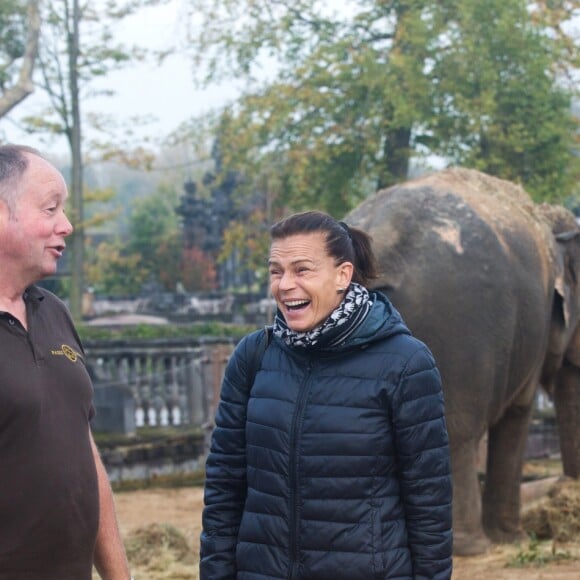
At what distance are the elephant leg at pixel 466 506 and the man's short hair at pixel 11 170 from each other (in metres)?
4.15

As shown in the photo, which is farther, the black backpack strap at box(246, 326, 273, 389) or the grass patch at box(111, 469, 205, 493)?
the grass patch at box(111, 469, 205, 493)

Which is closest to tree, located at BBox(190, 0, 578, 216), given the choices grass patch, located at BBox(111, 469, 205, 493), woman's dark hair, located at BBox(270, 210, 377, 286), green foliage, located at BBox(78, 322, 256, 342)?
green foliage, located at BBox(78, 322, 256, 342)

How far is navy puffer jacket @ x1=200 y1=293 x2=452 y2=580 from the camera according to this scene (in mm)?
3527

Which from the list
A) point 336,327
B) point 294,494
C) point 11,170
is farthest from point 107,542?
point 11,170

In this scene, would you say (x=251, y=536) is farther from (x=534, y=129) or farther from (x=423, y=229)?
(x=534, y=129)

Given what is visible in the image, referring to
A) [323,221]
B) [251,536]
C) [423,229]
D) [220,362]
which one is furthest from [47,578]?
[220,362]

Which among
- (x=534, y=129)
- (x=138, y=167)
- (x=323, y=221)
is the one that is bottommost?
(x=138, y=167)

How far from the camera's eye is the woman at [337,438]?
11.6ft

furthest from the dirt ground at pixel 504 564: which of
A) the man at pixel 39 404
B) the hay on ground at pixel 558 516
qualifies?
the man at pixel 39 404

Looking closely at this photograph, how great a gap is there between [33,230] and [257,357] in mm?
810

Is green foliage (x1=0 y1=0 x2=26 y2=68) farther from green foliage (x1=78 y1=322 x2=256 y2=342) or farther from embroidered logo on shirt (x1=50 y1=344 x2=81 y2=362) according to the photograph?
embroidered logo on shirt (x1=50 y1=344 x2=81 y2=362)

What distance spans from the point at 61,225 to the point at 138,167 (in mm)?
24388

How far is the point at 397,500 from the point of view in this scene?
3580 millimetres

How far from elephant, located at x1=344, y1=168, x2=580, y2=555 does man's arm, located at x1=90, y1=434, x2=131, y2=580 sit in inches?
121
